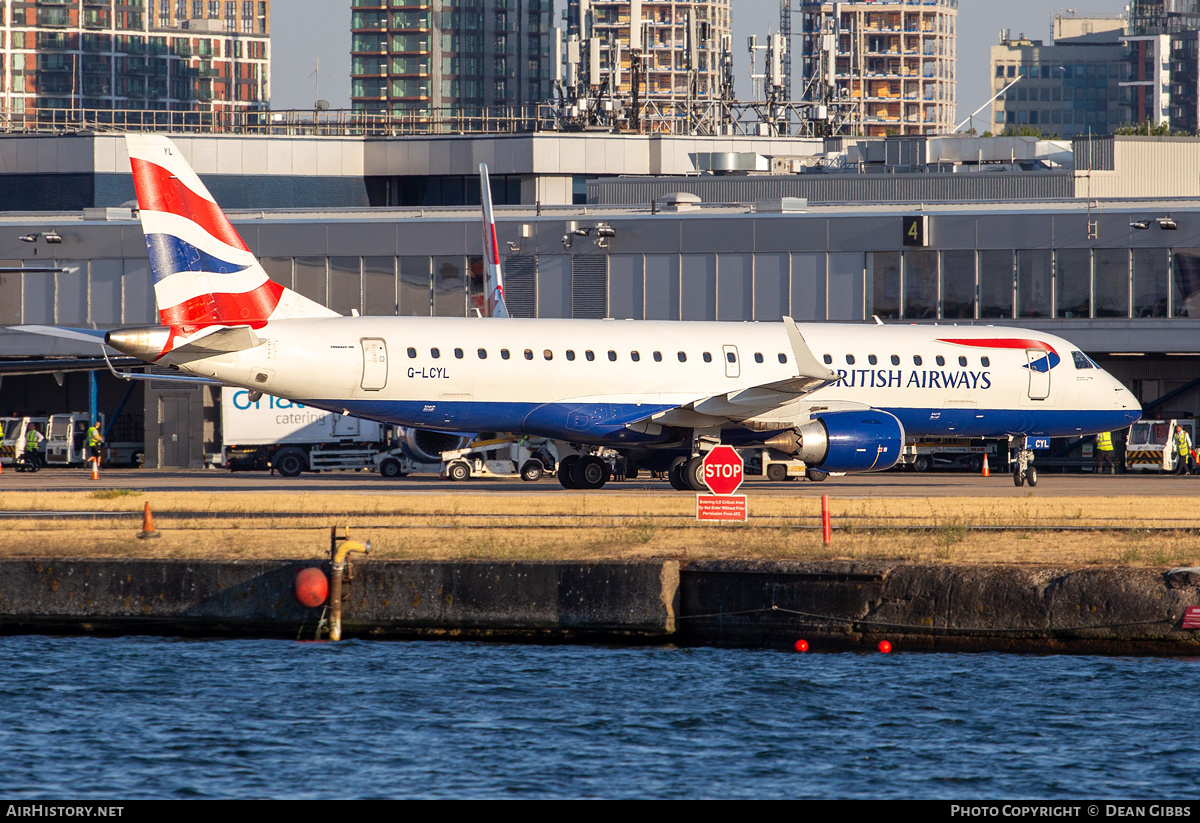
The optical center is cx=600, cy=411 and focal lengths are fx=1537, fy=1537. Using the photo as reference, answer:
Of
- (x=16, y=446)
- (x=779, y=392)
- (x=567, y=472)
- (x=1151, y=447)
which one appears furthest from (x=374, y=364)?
(x=1151, y=447)

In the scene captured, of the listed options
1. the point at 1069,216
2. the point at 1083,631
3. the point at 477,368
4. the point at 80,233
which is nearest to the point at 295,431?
the point at 80,233

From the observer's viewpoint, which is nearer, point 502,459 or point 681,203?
point 502,459

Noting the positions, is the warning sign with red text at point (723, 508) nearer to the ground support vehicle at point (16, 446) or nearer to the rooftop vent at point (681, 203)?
the rooftop vent at point (681, 203)

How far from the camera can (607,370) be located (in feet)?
119

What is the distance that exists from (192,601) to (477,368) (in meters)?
14.4

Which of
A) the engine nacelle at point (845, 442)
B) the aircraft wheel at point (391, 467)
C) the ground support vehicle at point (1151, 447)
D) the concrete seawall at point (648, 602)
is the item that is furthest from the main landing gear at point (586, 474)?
the ground support vehicle at point (1151, 447)

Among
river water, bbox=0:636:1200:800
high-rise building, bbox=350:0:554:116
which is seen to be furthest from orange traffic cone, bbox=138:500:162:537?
high-rise building, bbox=350:0:554:116

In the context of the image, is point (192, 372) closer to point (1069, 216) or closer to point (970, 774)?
point (970, 774)

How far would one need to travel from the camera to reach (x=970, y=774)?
51.4ft

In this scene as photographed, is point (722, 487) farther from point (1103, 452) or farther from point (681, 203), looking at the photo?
point (681, 203)

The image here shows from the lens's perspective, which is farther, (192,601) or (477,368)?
(477,368)

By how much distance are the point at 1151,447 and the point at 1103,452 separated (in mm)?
2461

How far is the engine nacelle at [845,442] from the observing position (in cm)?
3534

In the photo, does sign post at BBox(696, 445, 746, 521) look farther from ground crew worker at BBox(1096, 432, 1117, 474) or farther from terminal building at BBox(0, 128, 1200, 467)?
terminal building at BBox(0, 128, 1200, 467)
